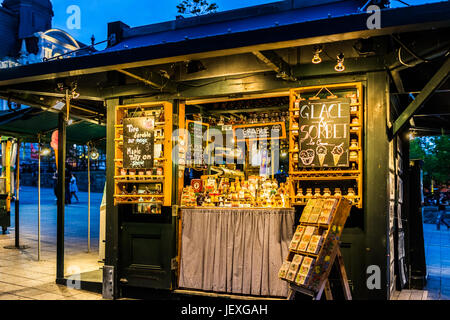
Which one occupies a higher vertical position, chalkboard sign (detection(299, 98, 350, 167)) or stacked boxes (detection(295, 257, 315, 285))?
chalkboard sign (detection(299, 98, 350, 167))

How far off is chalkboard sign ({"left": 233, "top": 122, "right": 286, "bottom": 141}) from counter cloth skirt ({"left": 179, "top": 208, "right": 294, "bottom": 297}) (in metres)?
2.61

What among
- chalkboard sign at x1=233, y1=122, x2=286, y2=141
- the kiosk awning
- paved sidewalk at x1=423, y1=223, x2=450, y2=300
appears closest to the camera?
paved sidewalk at x1=423, y1=223, x2=450, y2=300

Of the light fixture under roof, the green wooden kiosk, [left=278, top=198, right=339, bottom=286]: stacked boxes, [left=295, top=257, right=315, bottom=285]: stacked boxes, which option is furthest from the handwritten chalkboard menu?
[left=295, top=257, right=315, bottom=285]: stacked boxes

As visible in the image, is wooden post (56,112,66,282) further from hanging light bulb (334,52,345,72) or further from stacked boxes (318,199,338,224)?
hanging light bulb (334,52,345,72)

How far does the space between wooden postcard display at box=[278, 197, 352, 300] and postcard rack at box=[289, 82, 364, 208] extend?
521mm

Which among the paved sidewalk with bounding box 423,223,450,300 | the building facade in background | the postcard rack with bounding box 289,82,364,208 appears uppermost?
the building facade in background

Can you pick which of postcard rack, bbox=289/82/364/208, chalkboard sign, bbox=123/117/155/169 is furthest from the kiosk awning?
postcard rack, bbox=289/82/364/208

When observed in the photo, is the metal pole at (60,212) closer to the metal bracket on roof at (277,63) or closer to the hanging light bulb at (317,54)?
the metal bracket on roof at (277,63)

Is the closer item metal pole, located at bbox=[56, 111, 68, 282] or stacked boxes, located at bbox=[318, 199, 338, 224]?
stacked boxes, located at bbox=[318, 199, 338, 224]

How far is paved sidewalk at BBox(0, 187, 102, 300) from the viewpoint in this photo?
22.6 ft

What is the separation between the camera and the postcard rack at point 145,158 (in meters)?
6.45

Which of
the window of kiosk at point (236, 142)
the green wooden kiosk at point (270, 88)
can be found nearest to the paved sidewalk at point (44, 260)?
the green wooden kiosk at point (270, 88)

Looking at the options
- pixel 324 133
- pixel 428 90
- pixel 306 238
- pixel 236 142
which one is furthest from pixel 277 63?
pixel 236 142

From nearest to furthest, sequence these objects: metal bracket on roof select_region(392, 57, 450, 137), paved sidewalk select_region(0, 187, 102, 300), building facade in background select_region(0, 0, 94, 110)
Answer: metal bracket on roof select_region(392, 57, 450, 137) < paved sidewalk select_region(0, 187, 102, 300) < building facade in background select_region(0, 0, 94, 110)
